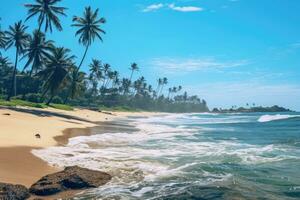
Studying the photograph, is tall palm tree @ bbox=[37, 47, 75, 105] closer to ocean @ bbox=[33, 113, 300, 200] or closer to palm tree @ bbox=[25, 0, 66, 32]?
palm tree @ bbox=[25, 0, 66, 32]

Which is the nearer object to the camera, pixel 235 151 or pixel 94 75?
pixel 235 151

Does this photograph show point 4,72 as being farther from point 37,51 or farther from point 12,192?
point 12,192

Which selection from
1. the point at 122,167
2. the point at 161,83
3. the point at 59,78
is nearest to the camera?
the point at 122,167

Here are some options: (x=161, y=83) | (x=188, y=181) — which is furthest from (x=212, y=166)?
(x=161, y=83)

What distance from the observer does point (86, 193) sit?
10.4m

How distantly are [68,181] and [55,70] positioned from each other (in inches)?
1850

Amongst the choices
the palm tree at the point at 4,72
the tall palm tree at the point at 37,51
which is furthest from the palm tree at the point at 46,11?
the palm tree at the point at 4,72

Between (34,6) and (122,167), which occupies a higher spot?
(34,6)

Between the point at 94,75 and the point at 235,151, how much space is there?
98634mm

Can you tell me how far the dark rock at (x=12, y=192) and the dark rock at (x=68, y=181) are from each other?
1.67 ft

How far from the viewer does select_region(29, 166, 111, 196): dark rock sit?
10203mm

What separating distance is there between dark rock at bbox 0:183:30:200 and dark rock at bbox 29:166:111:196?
0.51 metres

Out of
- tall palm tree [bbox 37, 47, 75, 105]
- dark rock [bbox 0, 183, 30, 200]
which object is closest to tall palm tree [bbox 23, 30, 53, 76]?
tall palm tree [bbox 37, 47, 75, 105]

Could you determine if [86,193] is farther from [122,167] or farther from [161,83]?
[161,83]
